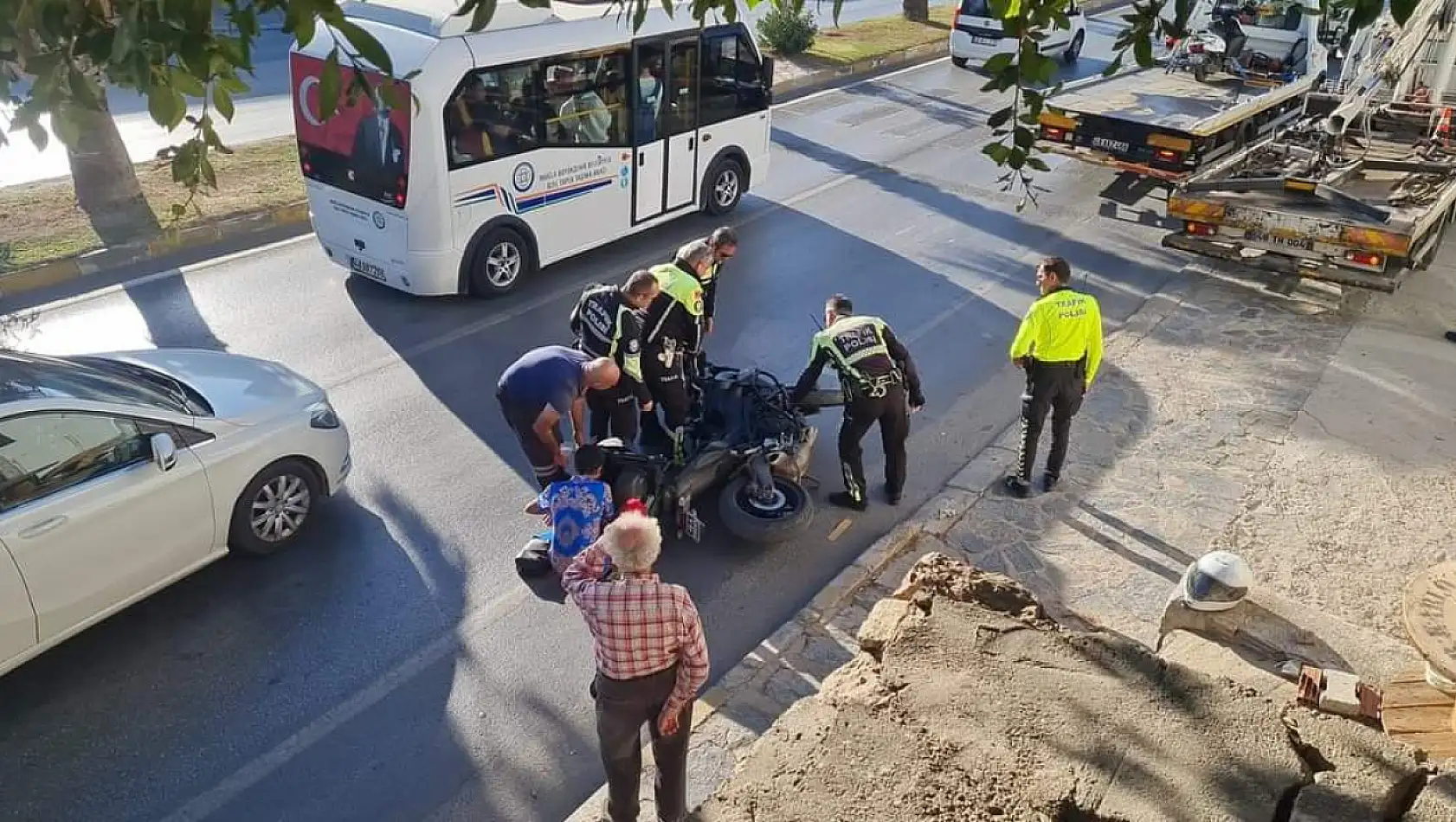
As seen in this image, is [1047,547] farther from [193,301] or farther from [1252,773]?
[193,301]

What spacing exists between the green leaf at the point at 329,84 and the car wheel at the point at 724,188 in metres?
10.4

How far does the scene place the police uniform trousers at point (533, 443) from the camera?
22.0ft

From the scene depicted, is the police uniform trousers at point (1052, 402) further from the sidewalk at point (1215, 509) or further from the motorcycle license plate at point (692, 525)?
the motorcycle license plate at point (692, 525)

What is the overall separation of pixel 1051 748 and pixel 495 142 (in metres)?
7.76

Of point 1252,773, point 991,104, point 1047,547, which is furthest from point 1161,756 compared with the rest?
point 991,104

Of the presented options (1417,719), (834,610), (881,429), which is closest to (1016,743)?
(1417,719)

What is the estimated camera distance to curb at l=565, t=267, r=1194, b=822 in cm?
541

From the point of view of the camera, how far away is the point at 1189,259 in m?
12.7

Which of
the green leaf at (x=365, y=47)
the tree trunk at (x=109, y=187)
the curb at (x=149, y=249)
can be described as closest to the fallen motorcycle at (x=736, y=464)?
the green leaf at (x=365, y=47)

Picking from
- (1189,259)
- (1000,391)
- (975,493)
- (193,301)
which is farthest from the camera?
(1189,259)

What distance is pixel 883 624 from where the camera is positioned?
5250 mm

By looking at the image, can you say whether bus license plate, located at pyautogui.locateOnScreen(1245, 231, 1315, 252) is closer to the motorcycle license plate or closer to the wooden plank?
the wooden plank

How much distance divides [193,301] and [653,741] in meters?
7.84

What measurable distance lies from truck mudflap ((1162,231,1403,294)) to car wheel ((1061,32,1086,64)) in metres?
13.2
